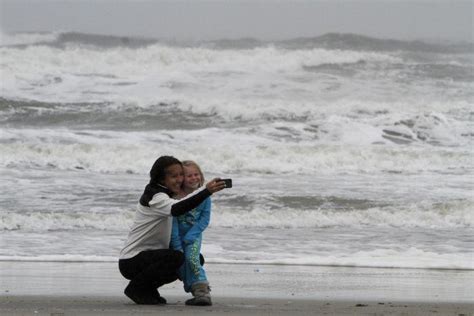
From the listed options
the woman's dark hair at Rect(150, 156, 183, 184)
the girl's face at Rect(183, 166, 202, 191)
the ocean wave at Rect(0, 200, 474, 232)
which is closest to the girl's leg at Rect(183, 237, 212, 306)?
the girl's face at Rect(183, 166, 202, 191)

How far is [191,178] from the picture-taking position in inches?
214

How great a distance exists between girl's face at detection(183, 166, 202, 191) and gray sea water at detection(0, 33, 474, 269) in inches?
112

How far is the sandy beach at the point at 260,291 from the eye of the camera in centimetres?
526

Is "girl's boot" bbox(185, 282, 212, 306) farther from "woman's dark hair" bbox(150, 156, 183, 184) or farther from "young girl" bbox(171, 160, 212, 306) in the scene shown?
"woman's dark hair" bbox(150, 156, 183, 184)

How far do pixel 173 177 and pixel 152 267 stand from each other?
48cm

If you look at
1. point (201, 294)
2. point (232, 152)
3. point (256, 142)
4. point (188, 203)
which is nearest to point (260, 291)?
point (201, 294)

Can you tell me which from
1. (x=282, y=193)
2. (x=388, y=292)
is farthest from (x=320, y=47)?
(x=388, y=292)

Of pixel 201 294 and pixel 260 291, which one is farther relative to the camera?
pixel 260 291

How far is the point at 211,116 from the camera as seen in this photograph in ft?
64.6

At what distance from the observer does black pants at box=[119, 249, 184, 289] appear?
535 centimetres

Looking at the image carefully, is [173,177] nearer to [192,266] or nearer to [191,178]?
[191,178]

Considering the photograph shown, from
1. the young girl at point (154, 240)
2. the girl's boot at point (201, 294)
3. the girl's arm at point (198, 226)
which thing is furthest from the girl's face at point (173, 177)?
the girl's boot at point (201, 294)

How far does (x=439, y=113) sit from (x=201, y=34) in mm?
10212

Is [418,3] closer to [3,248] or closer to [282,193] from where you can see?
[282,193]
